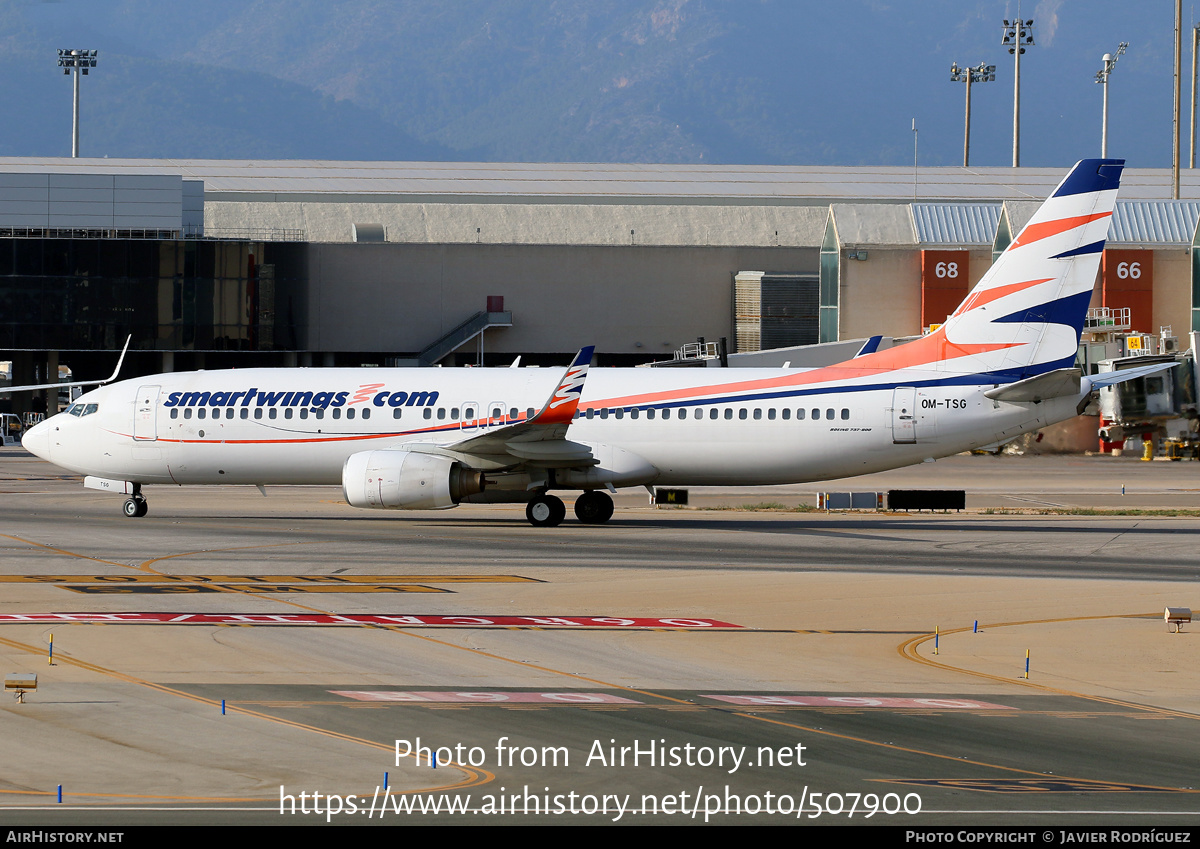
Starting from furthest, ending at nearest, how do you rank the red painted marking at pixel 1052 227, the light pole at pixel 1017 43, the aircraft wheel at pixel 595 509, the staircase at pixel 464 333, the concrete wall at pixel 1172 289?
the light pole at pixel 1017 43
the staircase at pixel 464 333
the concrete wall at pixel 1172 289
the aircraft wheel at pixel 595 509
the red painted marking at pixel 1052 227

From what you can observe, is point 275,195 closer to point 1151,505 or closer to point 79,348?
point 79,348

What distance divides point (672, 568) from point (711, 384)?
9.97 m

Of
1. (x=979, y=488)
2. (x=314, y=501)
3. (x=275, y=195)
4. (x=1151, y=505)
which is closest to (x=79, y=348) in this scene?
(x=275, y=195)

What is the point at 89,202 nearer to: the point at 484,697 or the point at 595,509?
the point at 595,509

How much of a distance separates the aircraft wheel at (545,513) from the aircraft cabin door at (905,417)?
30.1 ft

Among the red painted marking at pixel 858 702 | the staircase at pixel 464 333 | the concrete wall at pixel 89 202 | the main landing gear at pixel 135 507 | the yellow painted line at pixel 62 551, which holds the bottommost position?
the red painted marking at pixel 858 702

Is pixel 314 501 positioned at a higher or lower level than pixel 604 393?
lower

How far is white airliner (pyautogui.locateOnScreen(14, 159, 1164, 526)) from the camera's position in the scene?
1387 inches

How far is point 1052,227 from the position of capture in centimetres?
3541

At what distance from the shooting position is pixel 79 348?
8900 cm

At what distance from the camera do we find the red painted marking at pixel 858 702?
1574 cm

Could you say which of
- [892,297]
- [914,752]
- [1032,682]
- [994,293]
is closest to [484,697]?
[914,752]

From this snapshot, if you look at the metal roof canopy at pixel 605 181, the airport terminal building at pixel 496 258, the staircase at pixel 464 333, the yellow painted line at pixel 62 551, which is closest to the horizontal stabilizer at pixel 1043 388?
the yellow painted line at pixel 62 551

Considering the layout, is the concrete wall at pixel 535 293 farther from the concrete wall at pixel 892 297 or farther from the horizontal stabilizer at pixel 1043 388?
the horizontal stabilizer at pixel 1043 388
